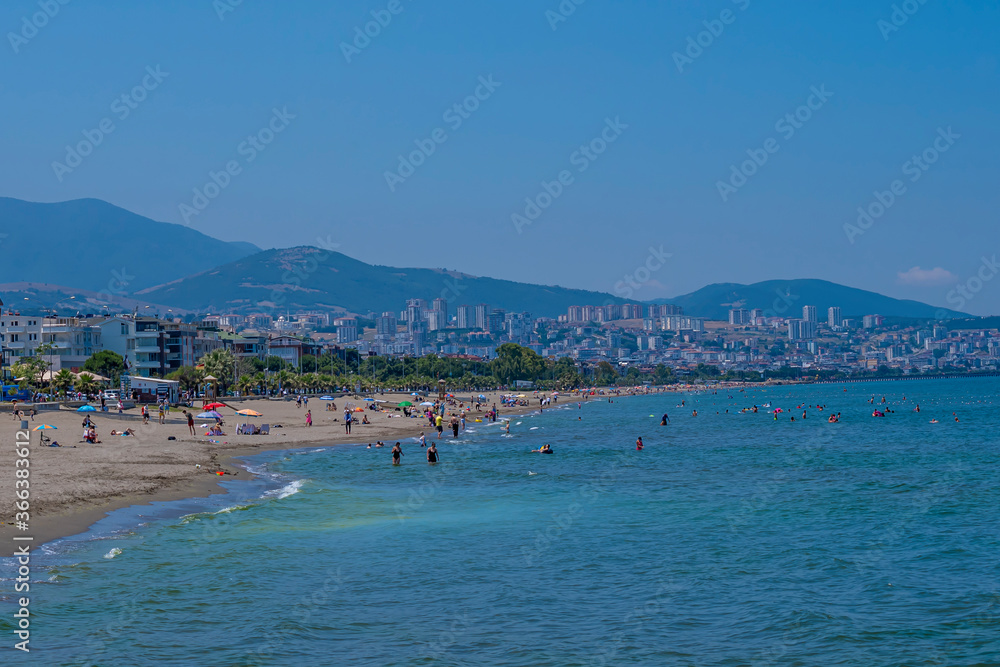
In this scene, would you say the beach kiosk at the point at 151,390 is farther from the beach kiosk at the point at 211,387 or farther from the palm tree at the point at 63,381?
the beach kiosk at the point at 211,387

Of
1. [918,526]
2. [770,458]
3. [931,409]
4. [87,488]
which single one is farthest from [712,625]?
[931,409]

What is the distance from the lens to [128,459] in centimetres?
3319

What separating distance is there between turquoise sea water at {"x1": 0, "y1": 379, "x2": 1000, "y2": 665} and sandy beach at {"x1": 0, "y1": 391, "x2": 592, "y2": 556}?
1.14m

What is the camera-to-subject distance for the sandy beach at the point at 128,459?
2123cm

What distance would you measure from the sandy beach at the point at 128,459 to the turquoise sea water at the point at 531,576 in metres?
1.14

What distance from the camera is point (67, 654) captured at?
12.1 m

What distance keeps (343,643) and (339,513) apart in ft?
38.4

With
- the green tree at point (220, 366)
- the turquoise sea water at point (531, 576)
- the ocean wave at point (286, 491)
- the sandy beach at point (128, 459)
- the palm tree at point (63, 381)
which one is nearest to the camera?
the turquoise sea water at point (531, 576)

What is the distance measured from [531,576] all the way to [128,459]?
21187 millimetres

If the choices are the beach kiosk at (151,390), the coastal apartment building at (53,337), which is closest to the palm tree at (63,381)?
the beach kiosk at (151,390)

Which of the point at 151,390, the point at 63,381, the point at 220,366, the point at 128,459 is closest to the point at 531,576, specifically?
the point at 128,459

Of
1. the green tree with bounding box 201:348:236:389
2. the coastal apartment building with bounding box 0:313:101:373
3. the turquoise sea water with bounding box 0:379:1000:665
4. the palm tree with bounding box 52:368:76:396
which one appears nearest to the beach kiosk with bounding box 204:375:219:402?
the green tree with bounding box 201:348:236:389

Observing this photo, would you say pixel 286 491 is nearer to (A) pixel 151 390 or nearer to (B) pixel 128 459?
(B) pixel 128 459

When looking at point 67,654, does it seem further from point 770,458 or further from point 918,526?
point 770,458
